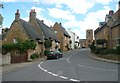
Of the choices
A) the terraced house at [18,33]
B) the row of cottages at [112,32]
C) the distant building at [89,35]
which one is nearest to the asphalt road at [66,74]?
the row of cottages at [112,32]

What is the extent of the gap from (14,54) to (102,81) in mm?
31789

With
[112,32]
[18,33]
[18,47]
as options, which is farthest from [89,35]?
[18,47]

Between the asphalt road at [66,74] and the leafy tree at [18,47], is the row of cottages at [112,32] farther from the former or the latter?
the asphalt road at [66,74]

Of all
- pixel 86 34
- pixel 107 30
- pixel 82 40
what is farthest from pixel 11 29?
pixel 82 40

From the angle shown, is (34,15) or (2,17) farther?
(34,15)

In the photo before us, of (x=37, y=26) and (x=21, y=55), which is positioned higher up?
(x=37, y=26)

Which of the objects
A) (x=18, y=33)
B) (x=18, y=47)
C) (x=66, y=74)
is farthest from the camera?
(x=18, y=33)

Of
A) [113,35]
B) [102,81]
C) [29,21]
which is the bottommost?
[102,81]

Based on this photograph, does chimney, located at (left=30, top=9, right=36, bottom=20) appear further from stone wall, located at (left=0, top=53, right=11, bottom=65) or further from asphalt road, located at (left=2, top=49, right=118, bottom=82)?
asphalt road, located at (left=2, top=49, right=118, bottom=82)

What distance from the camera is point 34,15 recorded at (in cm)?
6241

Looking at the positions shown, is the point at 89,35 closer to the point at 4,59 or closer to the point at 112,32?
the point at 112,32

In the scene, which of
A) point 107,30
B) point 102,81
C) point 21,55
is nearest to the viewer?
point 102,81

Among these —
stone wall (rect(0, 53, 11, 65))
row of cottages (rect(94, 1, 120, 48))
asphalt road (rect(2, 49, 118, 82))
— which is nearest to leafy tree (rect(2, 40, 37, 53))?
stone wall (rect(0, 53, 11, 65))

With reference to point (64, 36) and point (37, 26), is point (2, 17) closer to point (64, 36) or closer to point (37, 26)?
point (37, 26)
